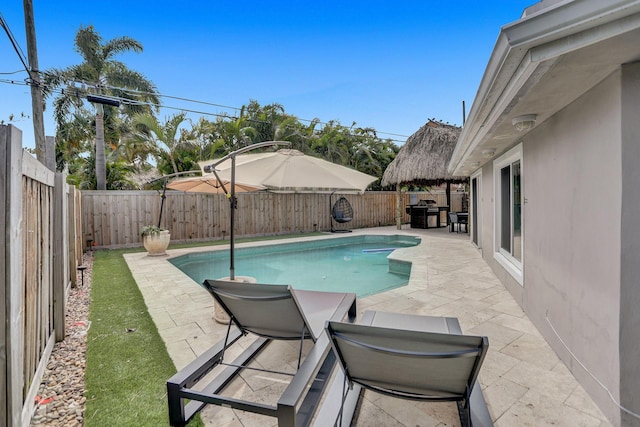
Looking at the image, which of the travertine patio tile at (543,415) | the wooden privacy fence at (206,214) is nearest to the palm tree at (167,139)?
the wooden privacy fence at (206,214)

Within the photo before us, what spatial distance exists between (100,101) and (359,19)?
9960 mm

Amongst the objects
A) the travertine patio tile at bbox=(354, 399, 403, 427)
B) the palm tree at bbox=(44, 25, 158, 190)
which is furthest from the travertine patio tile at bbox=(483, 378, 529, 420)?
the palm tree at bbox=(44, 25, 158, 190)

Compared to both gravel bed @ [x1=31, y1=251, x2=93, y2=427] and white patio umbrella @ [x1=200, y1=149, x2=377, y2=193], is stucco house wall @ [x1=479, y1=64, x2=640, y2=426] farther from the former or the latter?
gravel bed @ [x1=31, y1=251, x2=93, y2=427]

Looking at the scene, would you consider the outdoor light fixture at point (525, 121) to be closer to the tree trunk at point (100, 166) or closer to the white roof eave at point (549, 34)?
the white roof eave at point (549, 34)

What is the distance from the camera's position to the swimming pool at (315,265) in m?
7.47

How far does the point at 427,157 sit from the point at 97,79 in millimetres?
13823

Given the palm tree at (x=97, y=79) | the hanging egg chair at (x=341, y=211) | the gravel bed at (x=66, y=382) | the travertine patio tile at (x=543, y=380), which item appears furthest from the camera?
the hanging egg chair at (x=341, y=211)

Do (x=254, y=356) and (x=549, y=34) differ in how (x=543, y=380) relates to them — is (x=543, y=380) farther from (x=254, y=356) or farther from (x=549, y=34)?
(x=549, y=34)

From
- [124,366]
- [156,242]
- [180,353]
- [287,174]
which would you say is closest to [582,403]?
[180,353]

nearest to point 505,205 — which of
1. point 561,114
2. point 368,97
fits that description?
point 561,114

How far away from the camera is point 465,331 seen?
3.60 metres

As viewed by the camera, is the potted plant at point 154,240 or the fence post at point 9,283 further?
the potted plant at point 154,240

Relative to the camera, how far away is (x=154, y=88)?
Answer: 15055 mm

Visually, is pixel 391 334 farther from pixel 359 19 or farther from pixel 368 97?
pixel 368 97
